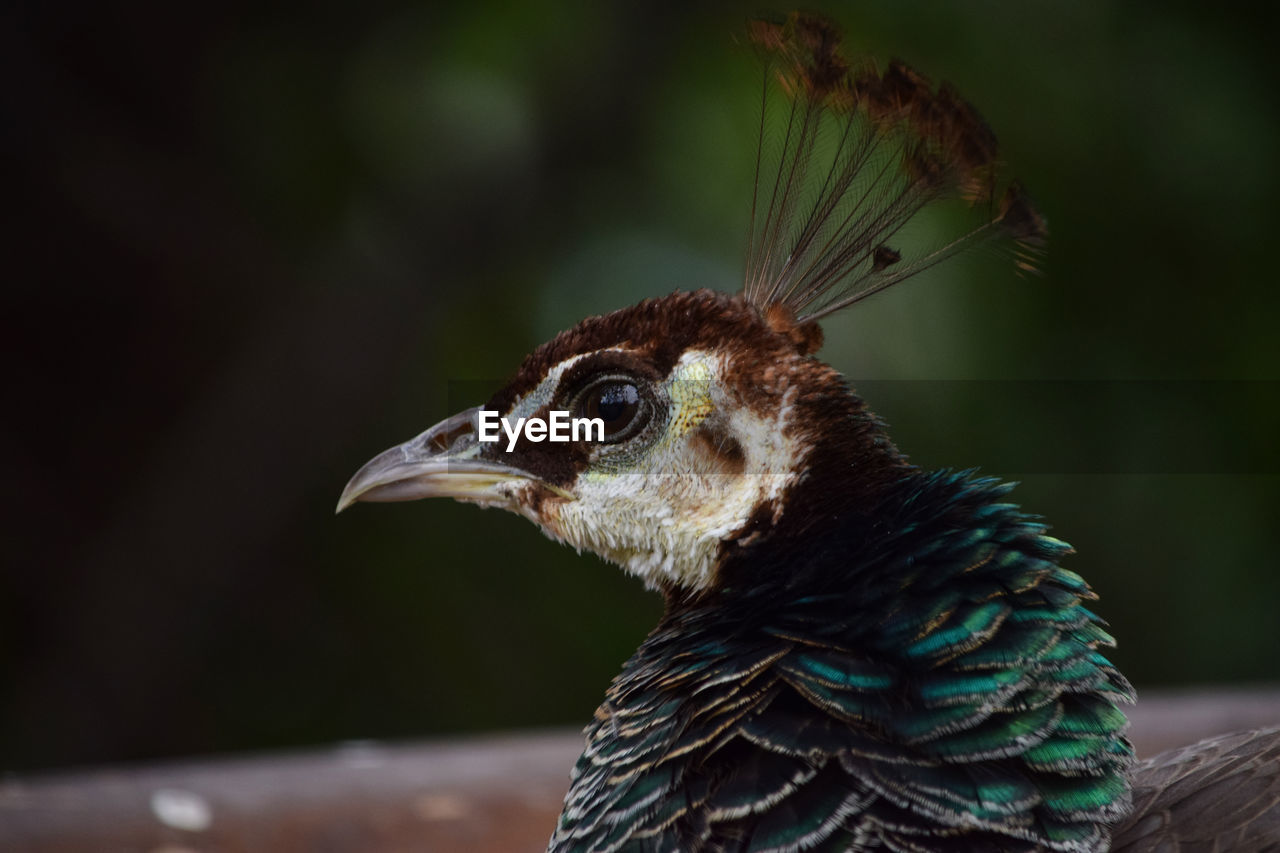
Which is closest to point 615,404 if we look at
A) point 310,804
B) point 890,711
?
point 890,711

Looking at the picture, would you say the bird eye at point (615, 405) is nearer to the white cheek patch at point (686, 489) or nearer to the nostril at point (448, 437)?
the white cheek patch at point (686, 489)

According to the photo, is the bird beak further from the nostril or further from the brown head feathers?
the brown head feathers

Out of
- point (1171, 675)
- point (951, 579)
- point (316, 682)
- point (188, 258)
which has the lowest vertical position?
point (1171, 675)

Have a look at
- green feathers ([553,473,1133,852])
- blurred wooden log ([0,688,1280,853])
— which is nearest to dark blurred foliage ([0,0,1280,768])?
blurred wooden log ([0,688,1280,853])

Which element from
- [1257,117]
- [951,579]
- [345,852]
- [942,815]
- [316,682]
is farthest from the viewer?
[316,682]

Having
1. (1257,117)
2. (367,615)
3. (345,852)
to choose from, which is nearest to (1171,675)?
(1257,117)

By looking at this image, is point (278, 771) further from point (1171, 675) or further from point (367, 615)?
point (1171, 675)

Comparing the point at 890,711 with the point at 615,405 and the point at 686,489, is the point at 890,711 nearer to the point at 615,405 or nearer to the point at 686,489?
the point at 686,489

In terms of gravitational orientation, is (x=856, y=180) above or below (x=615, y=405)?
above
